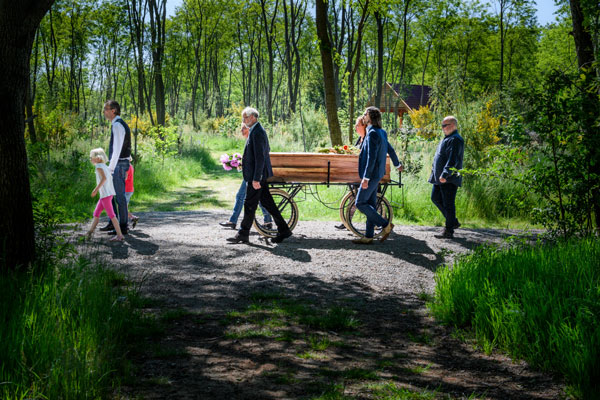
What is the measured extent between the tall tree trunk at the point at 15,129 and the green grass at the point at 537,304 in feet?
12.5

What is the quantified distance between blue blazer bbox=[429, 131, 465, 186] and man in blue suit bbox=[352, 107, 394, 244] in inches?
49.4

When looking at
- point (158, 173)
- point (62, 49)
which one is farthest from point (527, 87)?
point (62, 49)

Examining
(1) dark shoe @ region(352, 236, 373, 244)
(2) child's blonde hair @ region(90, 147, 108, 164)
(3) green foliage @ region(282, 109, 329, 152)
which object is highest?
(3) green foliage @ region(282, 109, 329, 152)

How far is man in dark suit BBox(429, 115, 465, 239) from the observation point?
28.2ft

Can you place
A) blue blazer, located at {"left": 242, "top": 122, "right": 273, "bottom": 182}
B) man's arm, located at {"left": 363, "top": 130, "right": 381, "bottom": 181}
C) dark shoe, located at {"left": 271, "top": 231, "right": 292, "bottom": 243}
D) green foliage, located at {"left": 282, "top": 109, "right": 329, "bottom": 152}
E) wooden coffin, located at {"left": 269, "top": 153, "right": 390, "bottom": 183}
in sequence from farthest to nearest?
green foliage, located at {"left": 282, "top": 109, "right": 329, "bottom": 152} → wooden coffin, located at {"left": 269, "top": 153, "right": 390, "bottom": 183} → dark shoe, located at {"left": 271, "top": 231, "right": 292, "bottom": 243} → man's arm, located at {"left": 363, "top": 130, "right": 381, "bottom": 181} → blue blazer, located at {"left": 242, "top": 122, "right": 273, "bottom": 182}

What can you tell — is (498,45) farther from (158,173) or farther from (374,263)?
(374,263)

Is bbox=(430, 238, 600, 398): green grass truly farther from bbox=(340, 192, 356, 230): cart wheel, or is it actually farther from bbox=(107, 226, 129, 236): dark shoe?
bbox=(107, 226, 129, 236): dark shoe

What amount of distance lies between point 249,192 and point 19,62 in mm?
3847

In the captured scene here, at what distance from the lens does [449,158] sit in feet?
28.2

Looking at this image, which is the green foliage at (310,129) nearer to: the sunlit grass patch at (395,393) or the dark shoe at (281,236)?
the dark shoe at (281,236)

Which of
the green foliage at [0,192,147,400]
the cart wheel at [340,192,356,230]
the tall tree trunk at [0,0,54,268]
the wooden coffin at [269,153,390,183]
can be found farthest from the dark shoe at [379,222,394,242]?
the tall tree trunk at [0,0,54,268]

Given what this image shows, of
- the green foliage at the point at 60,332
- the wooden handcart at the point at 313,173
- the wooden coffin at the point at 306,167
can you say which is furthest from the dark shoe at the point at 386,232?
the green foliage at the point at 60,332

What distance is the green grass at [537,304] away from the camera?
11.1ft

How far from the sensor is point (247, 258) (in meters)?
7.00
